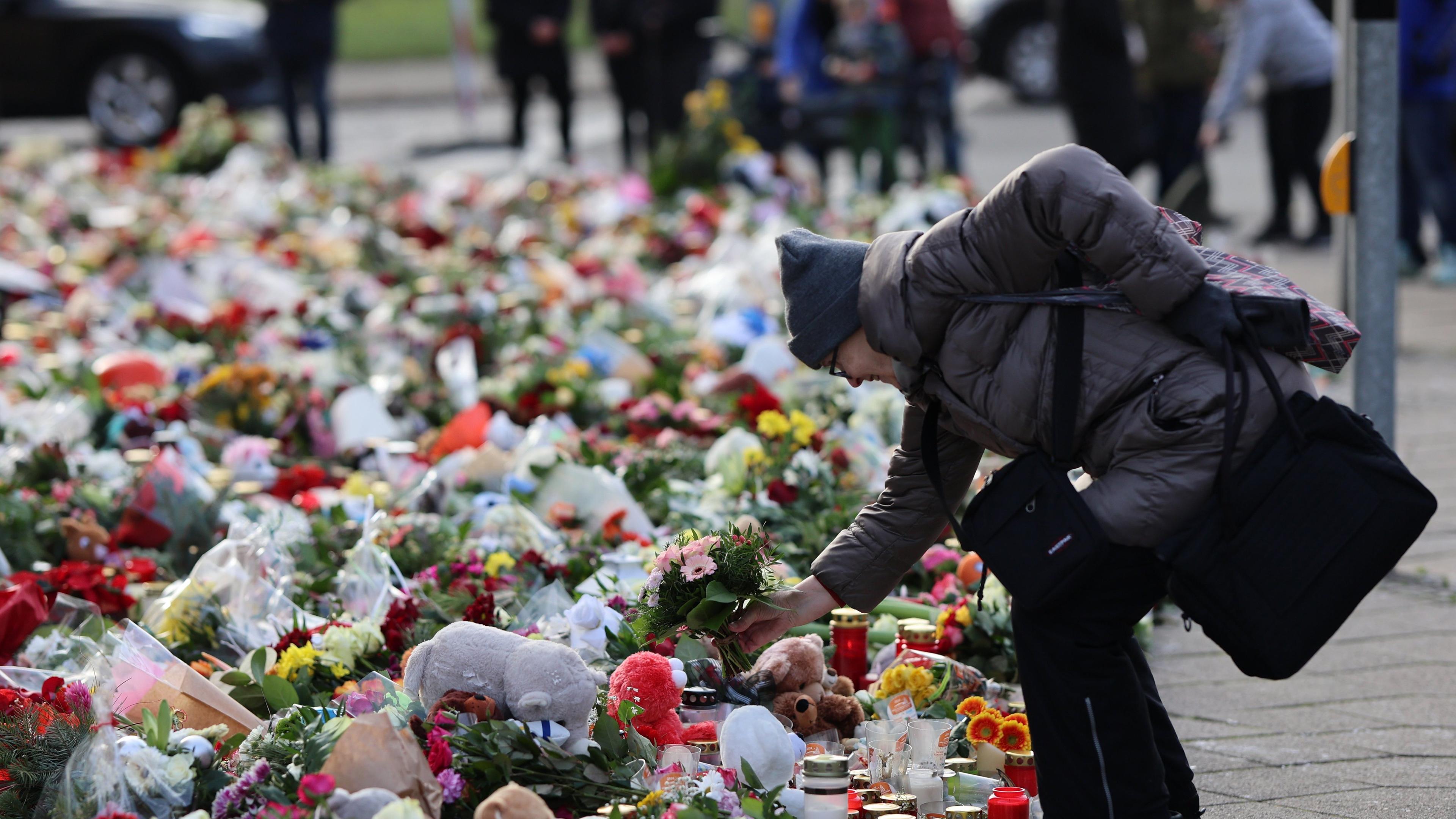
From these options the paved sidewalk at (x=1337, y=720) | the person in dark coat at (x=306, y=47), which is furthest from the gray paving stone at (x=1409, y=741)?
the person in dark coat at (x=306, y=47)

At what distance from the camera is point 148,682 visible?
2.78m

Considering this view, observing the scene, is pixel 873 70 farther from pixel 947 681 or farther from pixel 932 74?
pixel 947 681

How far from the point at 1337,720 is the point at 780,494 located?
4.25ft

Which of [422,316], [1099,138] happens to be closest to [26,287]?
[422,316]

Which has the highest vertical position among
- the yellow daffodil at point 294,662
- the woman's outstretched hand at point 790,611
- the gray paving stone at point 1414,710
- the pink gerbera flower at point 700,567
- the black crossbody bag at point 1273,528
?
the black crossbody bag at point 1273,528

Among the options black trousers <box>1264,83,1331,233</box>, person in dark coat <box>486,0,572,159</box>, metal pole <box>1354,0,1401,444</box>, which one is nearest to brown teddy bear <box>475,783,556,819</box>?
metal pole <box>1354,0,1401,444</box>

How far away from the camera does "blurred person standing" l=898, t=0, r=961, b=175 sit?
9523 mm

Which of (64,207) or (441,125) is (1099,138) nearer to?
(64,207)

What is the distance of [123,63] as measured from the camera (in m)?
13.4

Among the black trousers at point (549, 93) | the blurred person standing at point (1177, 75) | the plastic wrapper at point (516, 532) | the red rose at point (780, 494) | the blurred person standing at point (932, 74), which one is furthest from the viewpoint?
the black trousers at point (549, 93)

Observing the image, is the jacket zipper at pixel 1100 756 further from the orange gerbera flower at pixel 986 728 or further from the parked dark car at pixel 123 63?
the parked dark car at pixel 123 63

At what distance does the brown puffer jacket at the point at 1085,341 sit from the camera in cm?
222

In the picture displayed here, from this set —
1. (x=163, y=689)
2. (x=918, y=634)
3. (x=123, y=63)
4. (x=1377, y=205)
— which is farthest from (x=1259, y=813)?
(x=123, y=63)

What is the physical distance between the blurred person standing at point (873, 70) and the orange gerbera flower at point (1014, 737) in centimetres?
685
